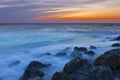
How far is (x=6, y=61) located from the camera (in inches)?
663

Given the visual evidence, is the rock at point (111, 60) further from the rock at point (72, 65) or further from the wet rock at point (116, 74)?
the rock at point (72, 65)

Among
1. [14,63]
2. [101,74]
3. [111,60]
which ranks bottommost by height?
[14,63]

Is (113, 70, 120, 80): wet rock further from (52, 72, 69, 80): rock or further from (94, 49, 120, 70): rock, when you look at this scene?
(52, 72, 69, 80): rock

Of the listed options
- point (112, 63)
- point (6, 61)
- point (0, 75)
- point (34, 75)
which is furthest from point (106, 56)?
point (6, 61)

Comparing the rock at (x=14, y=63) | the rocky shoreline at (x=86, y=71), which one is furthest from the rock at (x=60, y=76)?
the rock at (x=14, y=63)

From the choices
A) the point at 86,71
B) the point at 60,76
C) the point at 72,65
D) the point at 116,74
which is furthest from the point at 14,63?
the point at 116,74

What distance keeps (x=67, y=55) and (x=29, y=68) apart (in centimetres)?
450

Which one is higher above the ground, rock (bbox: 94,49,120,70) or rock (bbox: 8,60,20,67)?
rock (bbox: 94,49,120,70)

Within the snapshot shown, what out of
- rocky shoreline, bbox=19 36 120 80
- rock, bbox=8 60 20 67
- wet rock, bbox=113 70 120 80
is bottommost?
rock, bbox=8 60 20 67

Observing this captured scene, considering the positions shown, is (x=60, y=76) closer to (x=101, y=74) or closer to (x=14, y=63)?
(x=101, y=74)

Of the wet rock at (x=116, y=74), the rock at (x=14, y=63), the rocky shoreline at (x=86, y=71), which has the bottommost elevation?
the rock at (x=14, y=63)

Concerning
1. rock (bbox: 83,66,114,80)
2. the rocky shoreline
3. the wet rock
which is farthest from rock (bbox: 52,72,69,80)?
the wet rock

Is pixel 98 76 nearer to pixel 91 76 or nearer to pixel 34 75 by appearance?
pixel 91 76

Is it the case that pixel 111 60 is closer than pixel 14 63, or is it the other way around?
pixel 111 60
